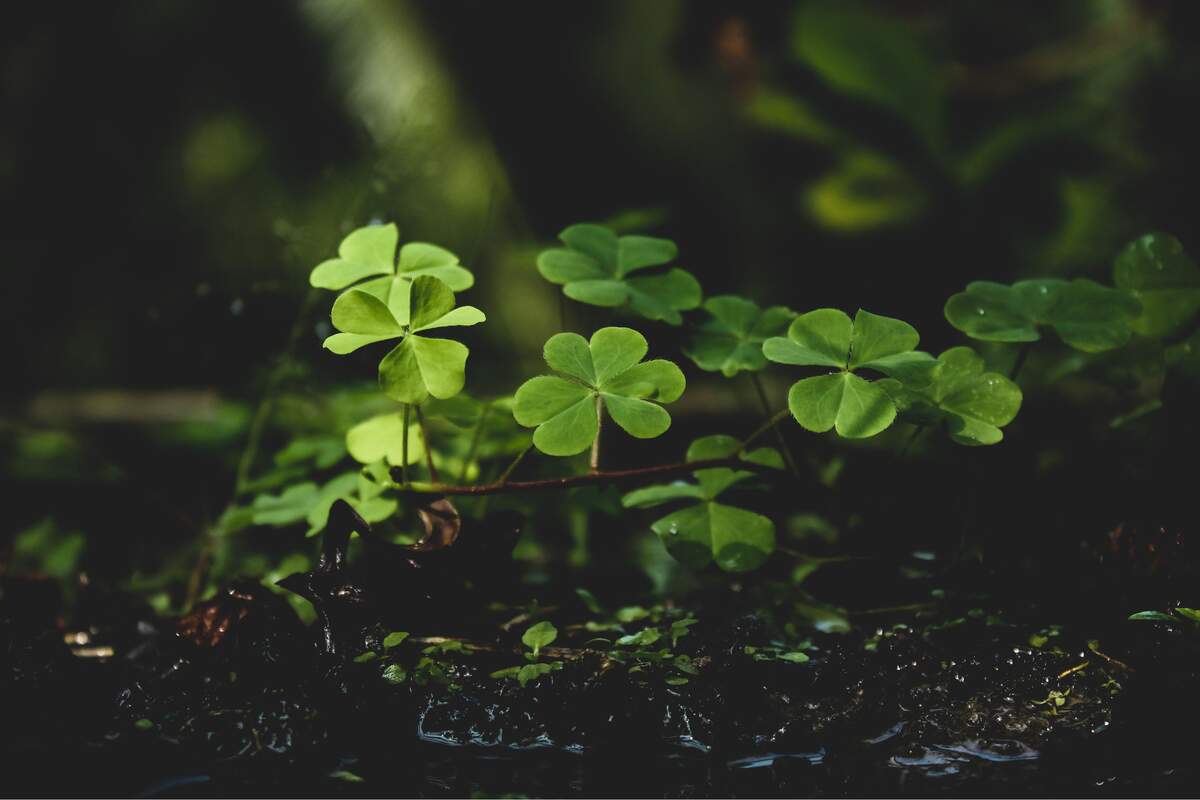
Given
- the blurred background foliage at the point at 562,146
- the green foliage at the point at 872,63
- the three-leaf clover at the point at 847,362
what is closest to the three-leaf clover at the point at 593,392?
the three-leaf clover at the point at 847,362

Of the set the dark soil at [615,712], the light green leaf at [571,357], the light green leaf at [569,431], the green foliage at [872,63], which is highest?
the green foliage at [872,63]

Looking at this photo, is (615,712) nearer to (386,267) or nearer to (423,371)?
(423,371)

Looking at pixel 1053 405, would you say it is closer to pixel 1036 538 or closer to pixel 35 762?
pixel 1036 538

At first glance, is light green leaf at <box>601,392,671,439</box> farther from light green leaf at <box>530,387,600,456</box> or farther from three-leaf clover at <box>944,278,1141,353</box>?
three-leaf clover at <box>944,278,1141,353</box>

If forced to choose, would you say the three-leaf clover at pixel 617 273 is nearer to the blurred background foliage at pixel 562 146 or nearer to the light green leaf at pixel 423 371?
the light green leaf at pixel 423 371

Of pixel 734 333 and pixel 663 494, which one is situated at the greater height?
pixel 734 333

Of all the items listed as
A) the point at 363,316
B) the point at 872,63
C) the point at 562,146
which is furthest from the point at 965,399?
the point at 562,146

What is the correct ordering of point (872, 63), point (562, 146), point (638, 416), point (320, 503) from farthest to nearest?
point (562, 146) < point (872, 63) < point (320, 503) < point (638, 416)
